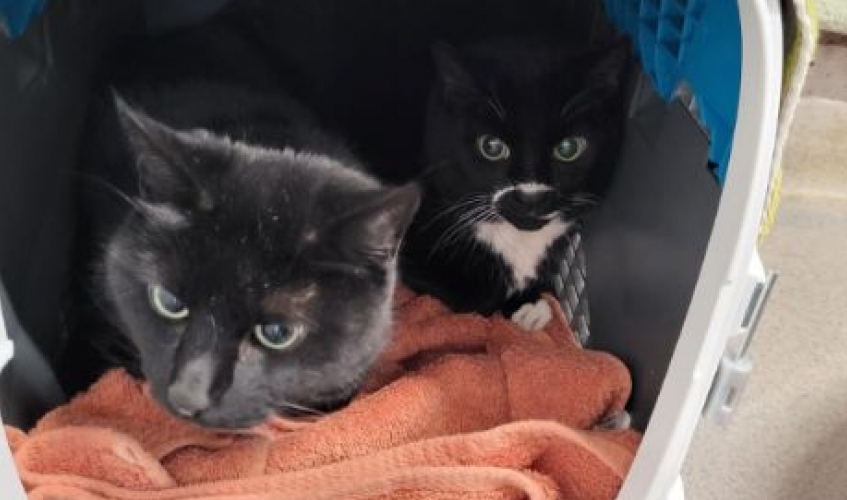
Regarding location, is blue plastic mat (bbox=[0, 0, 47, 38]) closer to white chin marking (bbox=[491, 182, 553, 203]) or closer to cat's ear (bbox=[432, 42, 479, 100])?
cat's ear (bbox=[432, 42, 479, 100])

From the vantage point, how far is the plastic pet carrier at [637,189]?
2.16ft

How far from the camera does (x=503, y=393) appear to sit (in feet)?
3.09

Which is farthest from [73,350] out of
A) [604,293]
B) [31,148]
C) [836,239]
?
[836,239]

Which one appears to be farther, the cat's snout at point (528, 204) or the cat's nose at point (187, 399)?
the cat's snout at point (528, 204)

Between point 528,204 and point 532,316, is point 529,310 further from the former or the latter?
point 528,204

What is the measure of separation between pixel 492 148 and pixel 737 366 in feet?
1.18

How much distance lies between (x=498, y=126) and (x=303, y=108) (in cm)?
A: 20

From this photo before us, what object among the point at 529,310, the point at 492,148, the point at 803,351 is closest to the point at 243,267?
the point at 492,148

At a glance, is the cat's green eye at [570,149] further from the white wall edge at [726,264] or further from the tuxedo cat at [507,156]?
the white wall edge at [726,264]

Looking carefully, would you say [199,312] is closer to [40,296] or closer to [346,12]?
[40,296]

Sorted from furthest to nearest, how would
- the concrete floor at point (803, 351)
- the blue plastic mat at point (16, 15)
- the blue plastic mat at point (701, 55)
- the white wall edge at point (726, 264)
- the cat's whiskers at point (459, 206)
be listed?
the concrete floor at point (803, 351) → the cat's whiskers at point (459, 206) → the blue plastic mat at point (16, 15) → the blue plastic mat at point (701, 55) → the white wall edge at point (726, 264)

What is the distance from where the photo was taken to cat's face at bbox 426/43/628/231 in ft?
3.09

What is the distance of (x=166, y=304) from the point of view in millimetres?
755

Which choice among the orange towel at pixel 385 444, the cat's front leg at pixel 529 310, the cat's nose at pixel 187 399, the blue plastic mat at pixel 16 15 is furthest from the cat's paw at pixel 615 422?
the blue plastic mat at pixel 16 15
